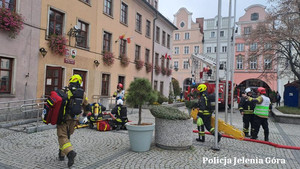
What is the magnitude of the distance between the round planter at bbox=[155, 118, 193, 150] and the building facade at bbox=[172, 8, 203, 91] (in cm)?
3606

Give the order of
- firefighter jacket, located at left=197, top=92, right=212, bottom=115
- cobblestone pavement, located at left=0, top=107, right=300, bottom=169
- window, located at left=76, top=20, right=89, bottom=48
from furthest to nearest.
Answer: window, located at left=76, top=20, right=89, bottom=48 < firefighter jacket, located at left=197, top=92, right=212, bottom=115 < cobblestone pavement, located at left=0, top=107, right=300, bottom=169

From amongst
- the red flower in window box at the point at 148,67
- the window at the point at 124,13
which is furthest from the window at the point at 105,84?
the red flower in window box at the point at 148,67

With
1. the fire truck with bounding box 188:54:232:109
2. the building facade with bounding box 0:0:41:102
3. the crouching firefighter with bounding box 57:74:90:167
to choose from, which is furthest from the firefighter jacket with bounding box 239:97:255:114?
the building facade with bounding box 0:0:41:102

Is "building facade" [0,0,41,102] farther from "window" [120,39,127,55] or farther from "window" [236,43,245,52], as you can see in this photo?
"window" [236,43,245,52]

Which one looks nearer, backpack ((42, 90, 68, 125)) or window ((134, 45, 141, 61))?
backpack ((42, 90, 68, 125))

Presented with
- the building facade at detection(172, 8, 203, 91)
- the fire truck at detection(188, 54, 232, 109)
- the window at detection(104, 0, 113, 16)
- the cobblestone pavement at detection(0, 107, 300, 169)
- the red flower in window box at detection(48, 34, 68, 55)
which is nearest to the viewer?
the cobblestone pavement at detection(0, 107, 300, 169)

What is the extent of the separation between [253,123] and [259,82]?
114ft

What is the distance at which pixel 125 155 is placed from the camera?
523 centimetres

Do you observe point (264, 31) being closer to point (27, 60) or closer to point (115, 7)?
point (115, 7)

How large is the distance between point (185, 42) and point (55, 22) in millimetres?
33458

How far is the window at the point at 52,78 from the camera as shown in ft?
36.8

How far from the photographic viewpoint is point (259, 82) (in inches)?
1513

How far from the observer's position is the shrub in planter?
5633mm

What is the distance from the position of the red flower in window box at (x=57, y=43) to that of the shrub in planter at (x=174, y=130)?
25.5 feet
